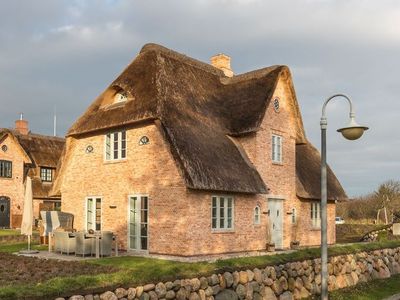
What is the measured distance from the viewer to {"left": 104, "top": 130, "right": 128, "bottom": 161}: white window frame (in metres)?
19.7

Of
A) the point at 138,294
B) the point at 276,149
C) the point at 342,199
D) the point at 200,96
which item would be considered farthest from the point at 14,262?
the point at 342,199

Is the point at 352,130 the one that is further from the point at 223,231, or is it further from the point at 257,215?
the point at 257,215

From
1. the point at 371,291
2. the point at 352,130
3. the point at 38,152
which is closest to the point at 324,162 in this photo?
the point at 352,130

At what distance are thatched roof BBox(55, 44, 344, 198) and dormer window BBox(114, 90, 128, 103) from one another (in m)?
0.20

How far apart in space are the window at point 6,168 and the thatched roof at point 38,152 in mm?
1685

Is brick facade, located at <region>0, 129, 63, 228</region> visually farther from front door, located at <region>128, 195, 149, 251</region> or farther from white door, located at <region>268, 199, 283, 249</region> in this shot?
white door, located at <region>268, 199, 283, 249</region>

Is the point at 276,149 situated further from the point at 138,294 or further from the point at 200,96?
the point at 138,294

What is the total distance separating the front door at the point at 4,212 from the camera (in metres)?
35.7

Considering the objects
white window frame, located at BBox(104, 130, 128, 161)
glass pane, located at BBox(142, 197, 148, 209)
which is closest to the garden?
glass pane, located at BBox(142, 197, 148, 209)

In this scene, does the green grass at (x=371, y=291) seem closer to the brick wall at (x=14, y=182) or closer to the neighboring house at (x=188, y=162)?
the neighboring house at (x=188, y=162)

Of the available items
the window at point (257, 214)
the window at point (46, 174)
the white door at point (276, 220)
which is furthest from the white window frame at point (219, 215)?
the window at point (46, 174)

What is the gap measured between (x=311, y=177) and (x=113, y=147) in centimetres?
1124

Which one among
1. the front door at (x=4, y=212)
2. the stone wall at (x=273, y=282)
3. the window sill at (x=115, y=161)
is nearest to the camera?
the stone wall at (x=273, y=282)

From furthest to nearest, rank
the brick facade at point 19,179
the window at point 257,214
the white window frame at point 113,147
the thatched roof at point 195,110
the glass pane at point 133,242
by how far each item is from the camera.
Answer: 1. the brick facade at point 19,179
2. the window at point 257,214
3. the white window frame at point 113,147
4. the glass pane at point 133,242
5. the thatched roof at point 195,110
